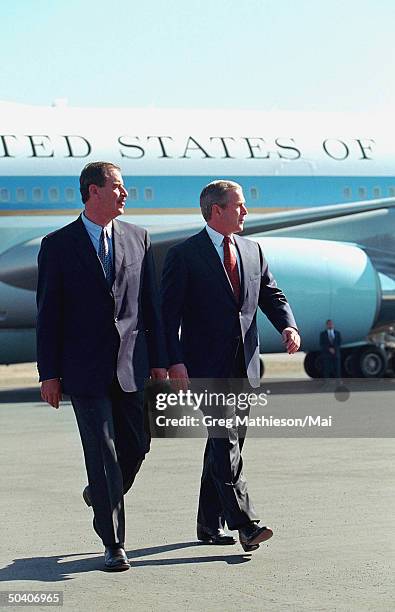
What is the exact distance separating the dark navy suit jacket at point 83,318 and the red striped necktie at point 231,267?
0.58m

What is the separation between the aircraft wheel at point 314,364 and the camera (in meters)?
24.6

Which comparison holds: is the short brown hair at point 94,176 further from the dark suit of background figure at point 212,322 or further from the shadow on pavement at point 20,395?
the shadow on pavement at point 20,395

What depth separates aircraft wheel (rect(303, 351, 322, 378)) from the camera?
24.6 metres

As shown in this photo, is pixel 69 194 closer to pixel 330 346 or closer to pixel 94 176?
pixel 330 346

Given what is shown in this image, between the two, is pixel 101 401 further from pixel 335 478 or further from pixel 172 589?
pixel 335 478

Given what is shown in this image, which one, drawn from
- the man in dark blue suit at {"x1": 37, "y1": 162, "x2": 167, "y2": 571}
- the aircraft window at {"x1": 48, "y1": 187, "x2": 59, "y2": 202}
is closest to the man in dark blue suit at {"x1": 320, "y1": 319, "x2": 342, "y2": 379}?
the aircraft window at {"x1": 48, "y1": 187, "x2": 59, "y2": 202}

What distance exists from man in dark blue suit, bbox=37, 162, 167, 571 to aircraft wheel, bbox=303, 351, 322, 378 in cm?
1781

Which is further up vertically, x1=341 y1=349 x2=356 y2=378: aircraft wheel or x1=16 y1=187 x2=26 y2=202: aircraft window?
x1=16 y1=187 x2=26 y2=202: aircraft window

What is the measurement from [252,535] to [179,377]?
88cm

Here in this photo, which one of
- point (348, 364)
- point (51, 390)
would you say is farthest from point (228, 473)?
point (348, 364)

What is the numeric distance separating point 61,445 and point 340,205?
9.57 m

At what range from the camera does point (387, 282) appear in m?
21.2

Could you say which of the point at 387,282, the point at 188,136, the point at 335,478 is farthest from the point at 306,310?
the point at 335,478

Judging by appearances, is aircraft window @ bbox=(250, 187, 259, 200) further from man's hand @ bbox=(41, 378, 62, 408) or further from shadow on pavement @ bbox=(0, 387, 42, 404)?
man's hand @ bbox=(41, 378, 62, 408)
